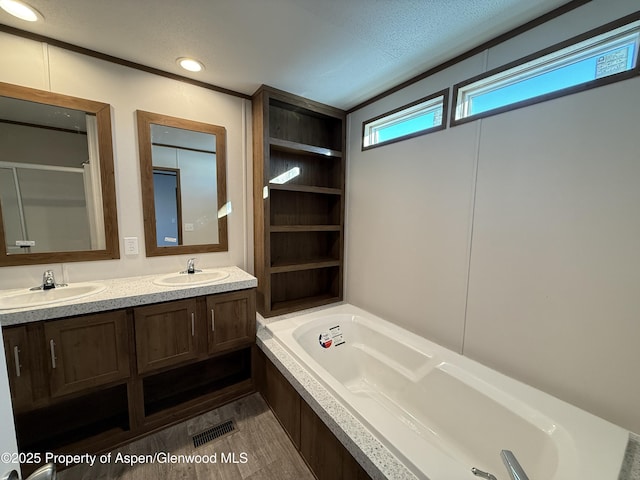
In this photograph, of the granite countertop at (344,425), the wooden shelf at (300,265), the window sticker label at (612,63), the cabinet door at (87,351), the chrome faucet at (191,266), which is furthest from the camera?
the wooden shelf at (300,265)

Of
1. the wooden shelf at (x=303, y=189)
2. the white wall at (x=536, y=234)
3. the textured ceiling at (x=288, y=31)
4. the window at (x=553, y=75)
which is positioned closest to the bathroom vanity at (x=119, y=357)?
the wooden shelf at (x=303, y=189)

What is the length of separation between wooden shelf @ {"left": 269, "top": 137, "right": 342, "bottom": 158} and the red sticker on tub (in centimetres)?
162

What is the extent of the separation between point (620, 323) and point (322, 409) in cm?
144

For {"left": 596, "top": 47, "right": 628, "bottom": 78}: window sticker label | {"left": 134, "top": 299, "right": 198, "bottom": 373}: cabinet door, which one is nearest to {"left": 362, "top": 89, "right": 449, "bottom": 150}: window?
{"left": 596, "top": 47, "right": 628, "bottom": 78}: window sticker label

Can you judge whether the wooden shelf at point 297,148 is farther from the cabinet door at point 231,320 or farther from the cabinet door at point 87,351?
the cabinet door at point 87,351

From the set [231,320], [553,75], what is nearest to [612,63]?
[553,75]

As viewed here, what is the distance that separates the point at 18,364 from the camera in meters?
1.28

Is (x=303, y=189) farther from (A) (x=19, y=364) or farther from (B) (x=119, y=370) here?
(A) (x=19, y=364)

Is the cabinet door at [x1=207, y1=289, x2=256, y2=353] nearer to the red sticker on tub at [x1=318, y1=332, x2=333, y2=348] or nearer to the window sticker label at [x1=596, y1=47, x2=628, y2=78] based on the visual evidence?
the red sticker on tub at [x1=318, y1=332, x2=333, y2=348]

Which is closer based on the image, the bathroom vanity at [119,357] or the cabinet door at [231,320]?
the bathroom vanity at [119,357]

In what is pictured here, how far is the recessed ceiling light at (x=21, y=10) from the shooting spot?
1305 millimetres

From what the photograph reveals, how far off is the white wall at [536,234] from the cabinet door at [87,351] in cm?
195

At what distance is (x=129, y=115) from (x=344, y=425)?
2.36 m

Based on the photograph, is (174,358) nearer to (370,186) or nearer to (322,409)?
(322,409)
